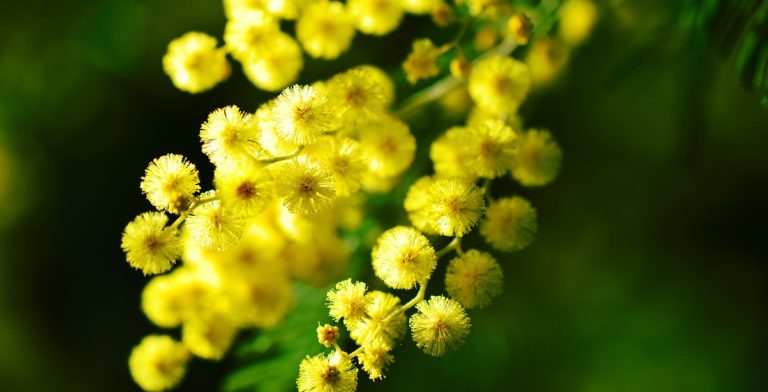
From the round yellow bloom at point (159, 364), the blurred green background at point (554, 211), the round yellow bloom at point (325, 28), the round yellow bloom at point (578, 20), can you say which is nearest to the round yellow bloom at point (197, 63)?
the round yellow bloom at point (325, 28)

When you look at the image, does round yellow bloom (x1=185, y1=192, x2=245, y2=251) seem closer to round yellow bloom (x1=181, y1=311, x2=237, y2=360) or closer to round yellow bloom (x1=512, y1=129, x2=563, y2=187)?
round yellow bloom (x1=181, y1=311, x2=237, y2=360)

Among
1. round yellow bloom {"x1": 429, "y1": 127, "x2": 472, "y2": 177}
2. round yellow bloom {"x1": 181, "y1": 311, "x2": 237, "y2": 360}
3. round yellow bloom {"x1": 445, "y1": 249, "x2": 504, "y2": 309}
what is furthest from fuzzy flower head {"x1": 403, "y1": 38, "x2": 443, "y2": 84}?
round yellow bloom {"x1": 181, "y1": 311, "x2": 237, "y2": 360}

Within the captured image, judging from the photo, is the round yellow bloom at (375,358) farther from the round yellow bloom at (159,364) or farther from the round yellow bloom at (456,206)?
the round yellow bloom at (159,364)

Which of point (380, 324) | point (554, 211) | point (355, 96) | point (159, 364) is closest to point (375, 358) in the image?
point (380, 324)

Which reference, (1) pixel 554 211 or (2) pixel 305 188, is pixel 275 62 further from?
(1) pixel 554 211

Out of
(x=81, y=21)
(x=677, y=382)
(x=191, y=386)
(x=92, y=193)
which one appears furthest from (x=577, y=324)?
(x=81, y=21)

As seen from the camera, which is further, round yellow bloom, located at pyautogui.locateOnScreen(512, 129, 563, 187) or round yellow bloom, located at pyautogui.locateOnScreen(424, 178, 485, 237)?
round yellow bloom, located at pyautogui.locateOnScreen(512, 129, 563, 187)
